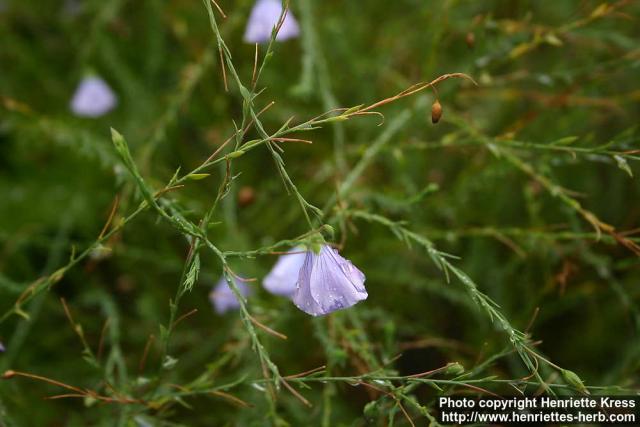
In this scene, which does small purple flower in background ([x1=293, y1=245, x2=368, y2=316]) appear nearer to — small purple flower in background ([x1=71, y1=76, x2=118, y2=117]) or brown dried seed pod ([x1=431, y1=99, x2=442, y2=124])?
brown dried seed pod ([x1=431, y1=99, x2=442, y2=124])

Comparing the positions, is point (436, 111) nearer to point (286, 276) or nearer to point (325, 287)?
point (325, 287)

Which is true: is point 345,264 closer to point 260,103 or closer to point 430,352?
point 430,352

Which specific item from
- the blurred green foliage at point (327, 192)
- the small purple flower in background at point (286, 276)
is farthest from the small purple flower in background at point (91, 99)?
the small purple flower in background at point (286, 276)

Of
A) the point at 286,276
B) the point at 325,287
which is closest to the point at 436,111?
the point at 325,287

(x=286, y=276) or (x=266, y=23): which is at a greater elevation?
(x=266, y=23)

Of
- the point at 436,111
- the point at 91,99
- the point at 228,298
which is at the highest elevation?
the point at 436,111

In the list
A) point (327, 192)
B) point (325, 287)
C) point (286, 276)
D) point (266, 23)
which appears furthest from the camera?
point (327, 192)
